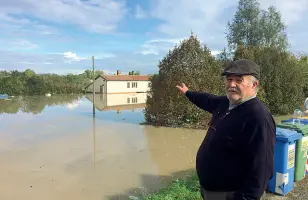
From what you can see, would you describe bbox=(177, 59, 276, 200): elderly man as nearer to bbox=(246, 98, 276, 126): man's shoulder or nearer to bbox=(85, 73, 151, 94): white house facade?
bbox=(246, 98, 276, 126): man's shoulder

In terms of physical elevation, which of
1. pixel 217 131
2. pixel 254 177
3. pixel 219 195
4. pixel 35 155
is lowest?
pixel 35 155

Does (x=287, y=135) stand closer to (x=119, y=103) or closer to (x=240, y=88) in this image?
(x=240, y=88)

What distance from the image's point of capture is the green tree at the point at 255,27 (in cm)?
3086

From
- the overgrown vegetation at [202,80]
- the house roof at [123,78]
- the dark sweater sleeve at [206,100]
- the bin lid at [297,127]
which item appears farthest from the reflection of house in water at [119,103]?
the dark sweater sleeve at [206,100]

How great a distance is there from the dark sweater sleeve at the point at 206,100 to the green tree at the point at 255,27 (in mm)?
29654

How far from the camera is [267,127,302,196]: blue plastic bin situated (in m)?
4.53

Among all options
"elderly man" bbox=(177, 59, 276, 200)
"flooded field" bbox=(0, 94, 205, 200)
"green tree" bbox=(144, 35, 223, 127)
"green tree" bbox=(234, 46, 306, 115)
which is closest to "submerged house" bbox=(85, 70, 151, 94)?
"green tree" bbox=(234, 46, 306, 115)

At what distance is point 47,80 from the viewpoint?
1641 inches

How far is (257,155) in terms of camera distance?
6.60 ft

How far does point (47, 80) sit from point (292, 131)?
136ft

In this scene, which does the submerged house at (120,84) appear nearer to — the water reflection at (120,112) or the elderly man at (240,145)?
the water reflection at (120,112)

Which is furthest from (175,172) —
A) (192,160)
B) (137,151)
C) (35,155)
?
(35,155)

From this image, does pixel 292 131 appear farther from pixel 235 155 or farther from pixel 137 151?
pixel 137 151

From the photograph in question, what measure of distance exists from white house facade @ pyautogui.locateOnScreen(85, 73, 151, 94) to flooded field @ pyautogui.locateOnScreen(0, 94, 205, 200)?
2734 centimetres
